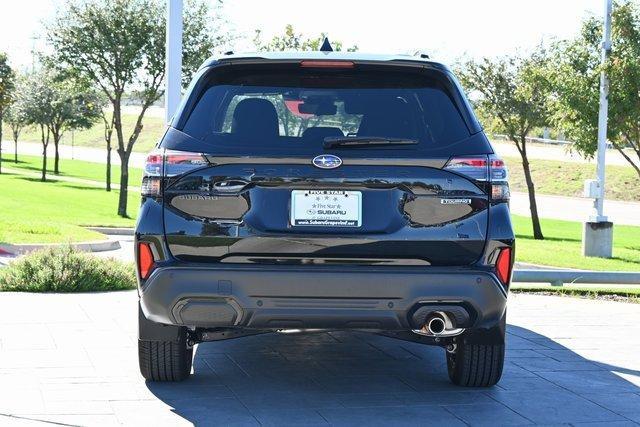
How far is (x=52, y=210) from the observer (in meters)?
32.8

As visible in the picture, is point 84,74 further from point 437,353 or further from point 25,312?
point 437,353

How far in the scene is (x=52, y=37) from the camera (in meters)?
32.5

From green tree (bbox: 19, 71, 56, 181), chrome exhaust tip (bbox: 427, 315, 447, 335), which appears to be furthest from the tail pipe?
green tree (bbox: 19, 71, 56, 181)

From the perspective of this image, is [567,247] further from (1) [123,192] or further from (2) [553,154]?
(2) [553,154]

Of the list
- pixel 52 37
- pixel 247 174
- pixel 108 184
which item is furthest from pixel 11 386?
pixel 108 184

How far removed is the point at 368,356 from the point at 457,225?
→ 2297mm

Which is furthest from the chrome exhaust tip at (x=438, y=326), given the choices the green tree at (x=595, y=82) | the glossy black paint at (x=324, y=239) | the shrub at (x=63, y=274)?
the green tree at (x=595, y=82)

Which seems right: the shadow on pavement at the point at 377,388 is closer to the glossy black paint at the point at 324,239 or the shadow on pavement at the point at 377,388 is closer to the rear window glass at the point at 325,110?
the glossy black paint at the point at 324,239

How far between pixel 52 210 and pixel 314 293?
28703 mm

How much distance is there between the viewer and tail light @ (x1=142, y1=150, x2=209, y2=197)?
539cm

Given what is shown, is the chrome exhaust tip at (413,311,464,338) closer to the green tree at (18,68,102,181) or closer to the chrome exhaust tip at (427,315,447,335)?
the chrome exhaust tip at (427,315,447,335)

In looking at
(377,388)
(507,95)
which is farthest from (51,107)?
(377,388)

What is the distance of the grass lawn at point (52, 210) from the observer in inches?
794

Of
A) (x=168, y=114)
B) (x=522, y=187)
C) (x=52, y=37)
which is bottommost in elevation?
(x=522, y=187)
